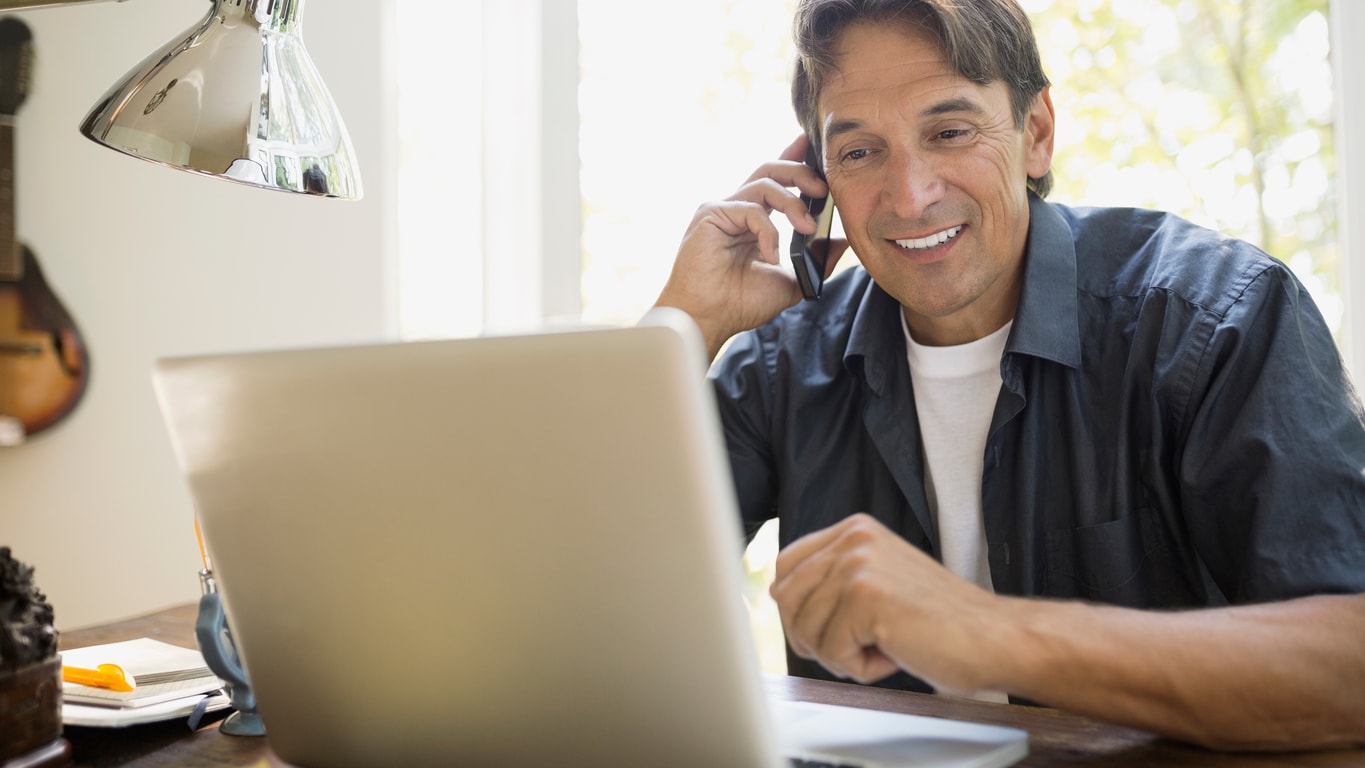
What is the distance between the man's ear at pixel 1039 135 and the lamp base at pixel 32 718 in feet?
4.34

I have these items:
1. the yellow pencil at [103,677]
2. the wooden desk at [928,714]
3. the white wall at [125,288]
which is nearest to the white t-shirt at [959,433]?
the wooden desk at [928,714]

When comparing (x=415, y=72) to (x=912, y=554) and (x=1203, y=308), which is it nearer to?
(x=1203, y=308)

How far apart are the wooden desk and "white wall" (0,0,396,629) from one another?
1.26m

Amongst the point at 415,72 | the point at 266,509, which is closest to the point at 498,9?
the point at 415,72

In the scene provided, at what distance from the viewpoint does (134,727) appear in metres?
1.05

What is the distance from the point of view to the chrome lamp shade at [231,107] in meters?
1.04

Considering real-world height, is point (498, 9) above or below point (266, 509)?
above

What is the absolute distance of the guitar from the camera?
79.2 inches

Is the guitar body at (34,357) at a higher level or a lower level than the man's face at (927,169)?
lower

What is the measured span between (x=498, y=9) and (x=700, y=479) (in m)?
2.61

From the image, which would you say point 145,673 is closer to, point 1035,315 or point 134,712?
point 134,712

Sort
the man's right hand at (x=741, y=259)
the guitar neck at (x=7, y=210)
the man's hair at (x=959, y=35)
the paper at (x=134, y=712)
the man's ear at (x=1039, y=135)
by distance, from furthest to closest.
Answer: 1. the guitar neck at (x=7, y=210)
2. the man's right hand at (x=741, y=259)
3. the man's ear at (x=1039, y=135)
4. the man's hair at (x=959, y=35)
5. the paper at (x=134, y=712)

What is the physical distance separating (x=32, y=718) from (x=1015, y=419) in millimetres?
1095

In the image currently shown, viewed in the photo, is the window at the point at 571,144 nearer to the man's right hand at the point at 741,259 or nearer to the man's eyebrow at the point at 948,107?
the man's right hand at the point at 741,259
